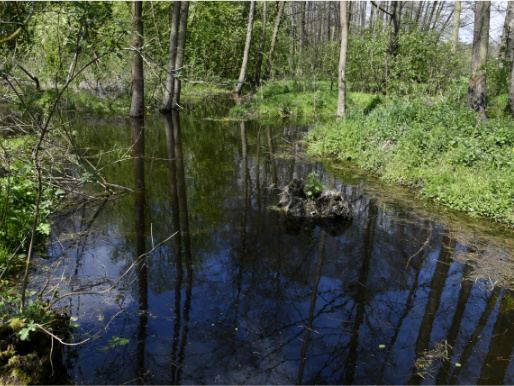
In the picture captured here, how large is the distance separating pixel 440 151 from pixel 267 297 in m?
5.95

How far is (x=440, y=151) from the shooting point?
8.43 meters

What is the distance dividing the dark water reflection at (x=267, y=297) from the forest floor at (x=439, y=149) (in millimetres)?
1160

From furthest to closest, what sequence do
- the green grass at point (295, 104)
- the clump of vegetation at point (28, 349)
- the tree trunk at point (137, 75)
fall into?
the green grass at point (295, 104), the tree trunk at point (137, 75), the clump of vegetation at point (28, 349)

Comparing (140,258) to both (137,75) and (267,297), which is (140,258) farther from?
(137,75)

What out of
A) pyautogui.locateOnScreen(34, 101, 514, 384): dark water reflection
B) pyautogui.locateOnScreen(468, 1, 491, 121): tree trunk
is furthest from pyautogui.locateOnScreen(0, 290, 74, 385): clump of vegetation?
pyautogui.locateOnScreen(468, 1, 491, 121): tree trunk

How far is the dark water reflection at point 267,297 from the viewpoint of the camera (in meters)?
3.33

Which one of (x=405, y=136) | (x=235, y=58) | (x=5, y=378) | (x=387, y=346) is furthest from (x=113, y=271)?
(x=235, y=58)

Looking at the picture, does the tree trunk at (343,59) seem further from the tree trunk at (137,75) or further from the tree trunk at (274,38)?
the tree trunk at (274,38)

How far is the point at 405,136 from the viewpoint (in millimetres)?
9273

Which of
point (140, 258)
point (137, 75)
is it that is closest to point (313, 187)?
point (140, 258)

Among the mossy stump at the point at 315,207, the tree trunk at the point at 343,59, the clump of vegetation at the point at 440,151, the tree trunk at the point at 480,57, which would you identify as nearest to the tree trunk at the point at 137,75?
the tree trunk at the point at 343,59

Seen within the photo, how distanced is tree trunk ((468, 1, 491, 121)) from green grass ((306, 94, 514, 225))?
1.06 meters

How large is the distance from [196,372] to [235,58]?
27.1 m

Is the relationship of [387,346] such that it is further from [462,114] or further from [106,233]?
[462,114]
